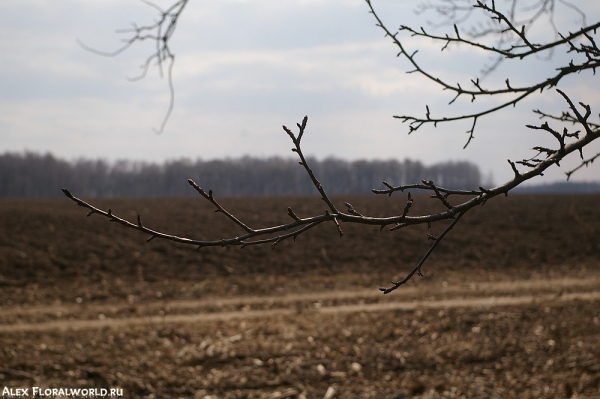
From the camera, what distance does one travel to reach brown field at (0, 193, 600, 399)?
6551mm

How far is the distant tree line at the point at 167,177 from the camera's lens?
79.1 metres

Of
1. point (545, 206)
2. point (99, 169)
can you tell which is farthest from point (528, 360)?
point (99, 169)

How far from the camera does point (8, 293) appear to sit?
40.7 ft

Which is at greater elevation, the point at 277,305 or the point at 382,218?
the point at 382,218

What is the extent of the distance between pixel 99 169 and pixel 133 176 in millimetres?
9202

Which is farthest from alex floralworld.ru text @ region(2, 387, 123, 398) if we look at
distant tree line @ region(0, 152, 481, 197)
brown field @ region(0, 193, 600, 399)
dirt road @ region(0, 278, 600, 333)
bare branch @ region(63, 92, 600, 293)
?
distant tree line @ region(0, 152, 481, 197)

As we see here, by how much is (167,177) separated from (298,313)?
287ft

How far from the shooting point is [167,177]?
9494 cm

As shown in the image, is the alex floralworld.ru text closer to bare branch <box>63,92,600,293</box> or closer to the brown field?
the brown field

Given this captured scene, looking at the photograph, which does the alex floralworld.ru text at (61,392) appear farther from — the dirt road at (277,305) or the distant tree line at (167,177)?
the distant tree line at (167,177)

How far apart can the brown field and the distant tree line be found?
52732 millimetres

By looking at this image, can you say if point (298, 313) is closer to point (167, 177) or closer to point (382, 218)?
point (382, 218)

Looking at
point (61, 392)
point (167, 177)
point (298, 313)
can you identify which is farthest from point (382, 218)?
point (167, 177)

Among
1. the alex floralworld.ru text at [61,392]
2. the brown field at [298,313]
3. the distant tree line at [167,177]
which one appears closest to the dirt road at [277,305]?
the brown field at [298,313]
